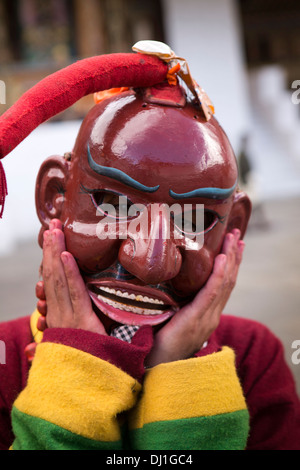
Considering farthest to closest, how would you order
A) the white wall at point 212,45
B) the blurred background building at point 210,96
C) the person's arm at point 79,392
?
the white wall at point 212,45, the blurred background building at point 210,96, the person's arm at point 79,392

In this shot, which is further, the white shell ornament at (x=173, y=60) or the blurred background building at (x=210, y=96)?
the blurred background building at (x=210, y=96)

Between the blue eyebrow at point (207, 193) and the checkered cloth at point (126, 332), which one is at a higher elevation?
Answer: the blue eyebrow at point (207, 193)

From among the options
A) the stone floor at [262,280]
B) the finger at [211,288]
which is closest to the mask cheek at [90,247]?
the finger at [211,288]

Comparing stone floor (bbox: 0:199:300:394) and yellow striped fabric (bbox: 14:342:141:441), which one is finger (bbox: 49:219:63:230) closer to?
yellow striped fabric (bbox: 14:342:141:441)

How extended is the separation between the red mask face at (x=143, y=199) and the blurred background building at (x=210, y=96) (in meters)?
2.58

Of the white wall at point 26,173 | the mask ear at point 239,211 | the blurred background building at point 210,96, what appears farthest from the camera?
the white wall at point 26,173

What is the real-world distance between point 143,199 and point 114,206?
0.08 metres

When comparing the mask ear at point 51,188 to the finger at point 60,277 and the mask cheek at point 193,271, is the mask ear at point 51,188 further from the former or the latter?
the mask cheek at point 193,271

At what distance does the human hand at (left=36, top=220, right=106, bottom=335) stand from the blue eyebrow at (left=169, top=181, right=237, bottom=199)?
275 mm

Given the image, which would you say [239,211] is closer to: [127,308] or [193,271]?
[193,271]

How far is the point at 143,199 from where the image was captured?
1.08 meters

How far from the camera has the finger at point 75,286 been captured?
1140mm

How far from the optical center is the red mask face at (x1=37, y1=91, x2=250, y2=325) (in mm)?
1065

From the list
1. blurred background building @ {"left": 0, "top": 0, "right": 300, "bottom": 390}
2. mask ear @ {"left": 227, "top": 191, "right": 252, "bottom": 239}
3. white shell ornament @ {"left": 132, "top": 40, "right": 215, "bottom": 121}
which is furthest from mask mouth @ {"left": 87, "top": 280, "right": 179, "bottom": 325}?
blurred background building @ {"left": 0, "top": 0, "right": 300, "bottom": 390}
